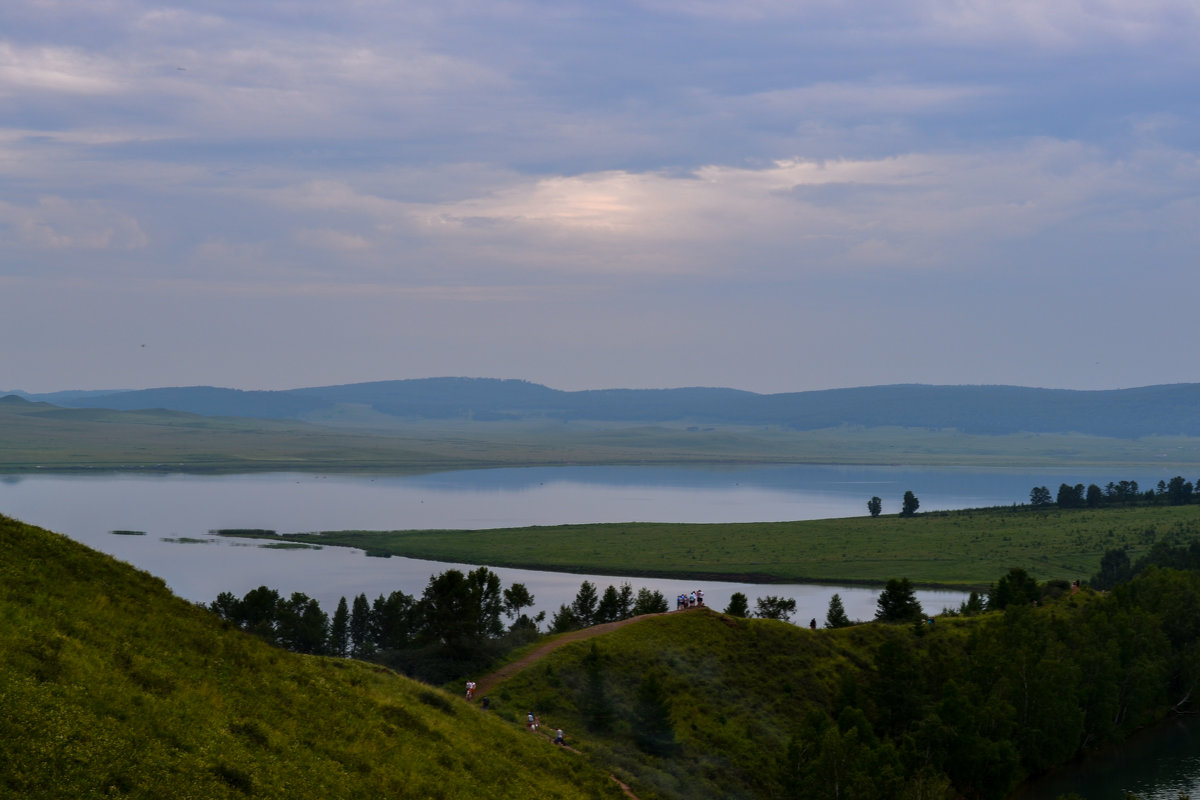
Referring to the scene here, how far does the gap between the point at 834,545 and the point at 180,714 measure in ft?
473

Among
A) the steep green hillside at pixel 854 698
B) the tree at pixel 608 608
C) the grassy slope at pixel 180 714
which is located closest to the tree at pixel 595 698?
the steep green hillside at pixel 854 698

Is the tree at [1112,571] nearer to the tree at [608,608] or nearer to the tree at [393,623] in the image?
the tree at [608,608]

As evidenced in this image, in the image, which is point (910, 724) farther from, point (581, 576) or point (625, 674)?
point (581, 576)

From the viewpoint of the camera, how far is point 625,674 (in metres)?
54.0

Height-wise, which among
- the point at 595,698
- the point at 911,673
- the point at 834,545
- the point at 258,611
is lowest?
the point at 834,545

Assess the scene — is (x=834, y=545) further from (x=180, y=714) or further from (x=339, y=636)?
(x=180, y=714)

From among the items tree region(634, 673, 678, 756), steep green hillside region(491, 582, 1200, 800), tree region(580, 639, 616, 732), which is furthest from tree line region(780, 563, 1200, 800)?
tree region(580, 639, 616, 732)

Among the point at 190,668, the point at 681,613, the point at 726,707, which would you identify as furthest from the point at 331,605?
the point at 190,668

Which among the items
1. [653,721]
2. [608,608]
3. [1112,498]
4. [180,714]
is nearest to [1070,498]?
[1112,498]

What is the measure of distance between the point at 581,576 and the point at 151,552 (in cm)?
5798

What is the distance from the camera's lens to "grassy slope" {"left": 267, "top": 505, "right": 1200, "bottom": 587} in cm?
13688

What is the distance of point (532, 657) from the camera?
55375 millimetres

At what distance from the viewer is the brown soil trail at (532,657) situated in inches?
2035

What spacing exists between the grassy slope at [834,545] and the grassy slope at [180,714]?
105379 millimetres
